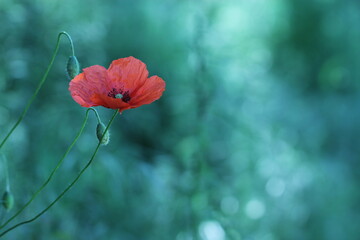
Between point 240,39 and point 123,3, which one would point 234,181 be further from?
point 123,3

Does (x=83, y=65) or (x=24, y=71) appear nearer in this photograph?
(x=24, y=71)

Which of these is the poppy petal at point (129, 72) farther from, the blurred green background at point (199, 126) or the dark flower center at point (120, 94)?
the blurred green background at point (199, 126)

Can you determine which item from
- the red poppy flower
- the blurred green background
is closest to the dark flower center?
the red poppy flower

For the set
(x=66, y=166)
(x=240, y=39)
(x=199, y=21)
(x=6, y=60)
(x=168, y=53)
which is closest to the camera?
(x=66, y=166)

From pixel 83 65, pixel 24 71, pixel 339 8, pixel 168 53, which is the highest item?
pixel 339 8

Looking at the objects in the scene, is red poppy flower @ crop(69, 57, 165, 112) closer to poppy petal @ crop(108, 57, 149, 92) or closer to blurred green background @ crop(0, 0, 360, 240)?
poppy petal @ crop(108, 57, 149, 92)

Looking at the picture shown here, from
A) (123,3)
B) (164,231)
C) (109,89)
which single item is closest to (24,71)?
(164,231)

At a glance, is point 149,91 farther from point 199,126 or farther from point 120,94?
point 199,126
